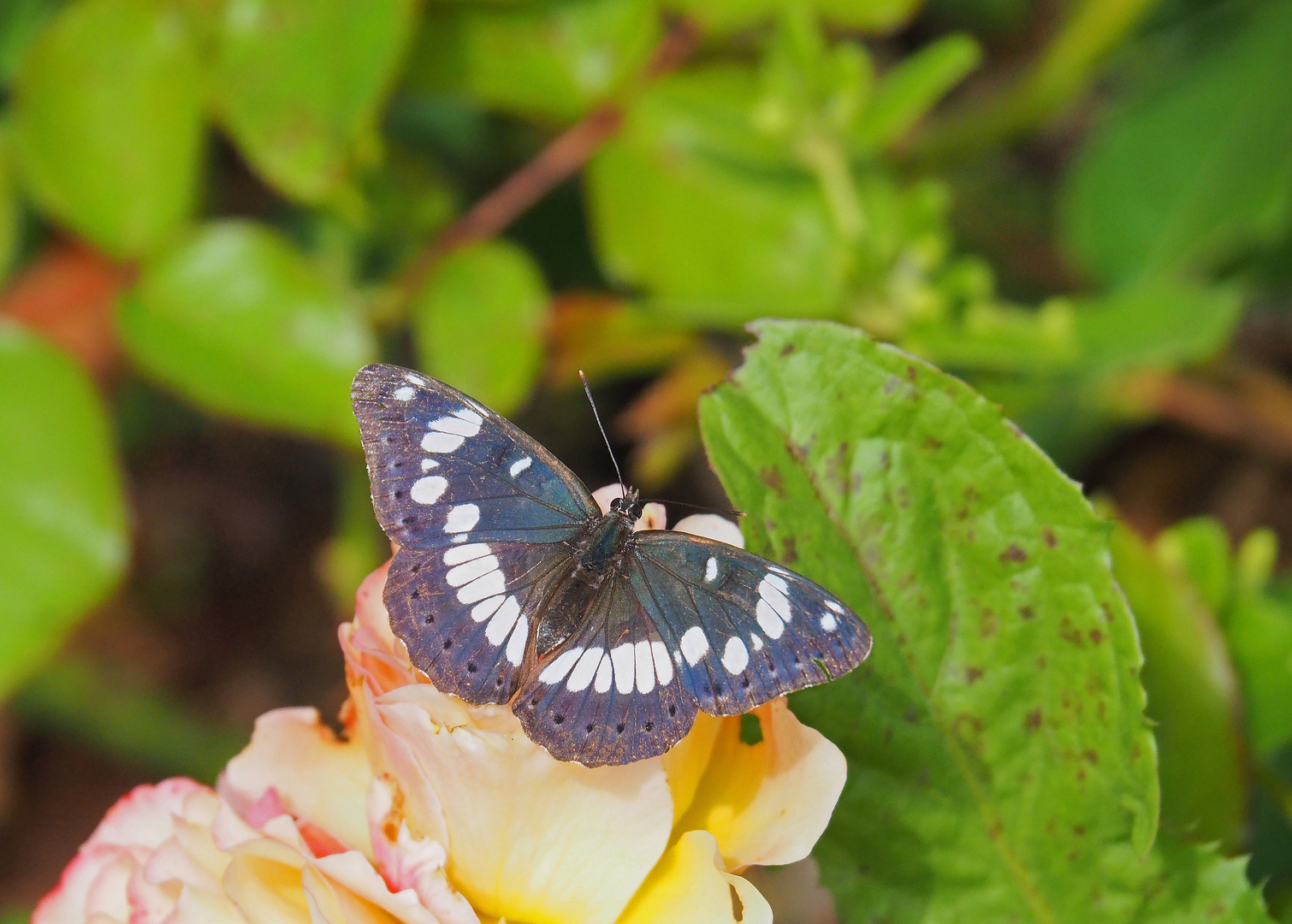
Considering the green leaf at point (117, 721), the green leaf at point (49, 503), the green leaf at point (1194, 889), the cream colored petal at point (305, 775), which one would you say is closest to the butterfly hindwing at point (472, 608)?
the cream colored petal at point (305, 775)

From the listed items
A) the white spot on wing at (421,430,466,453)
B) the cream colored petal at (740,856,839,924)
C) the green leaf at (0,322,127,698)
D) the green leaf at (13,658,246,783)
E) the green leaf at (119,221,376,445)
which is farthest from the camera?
the green leaf at (13,658,246,783)

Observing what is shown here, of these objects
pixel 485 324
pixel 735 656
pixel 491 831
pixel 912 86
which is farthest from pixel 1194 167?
pixel 491 831

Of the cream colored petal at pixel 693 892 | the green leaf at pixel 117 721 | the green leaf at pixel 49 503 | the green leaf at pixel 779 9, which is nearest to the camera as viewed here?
the cream colored petal at pixel 693 892

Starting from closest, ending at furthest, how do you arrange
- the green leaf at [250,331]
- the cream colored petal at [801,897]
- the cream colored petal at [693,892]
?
the cream colored petal at [693,892], the cream colored petal at [801,897], the green leaf at [250,331]

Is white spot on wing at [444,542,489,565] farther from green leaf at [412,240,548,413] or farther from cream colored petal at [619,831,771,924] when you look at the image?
green leaf at [412,240,548,413]

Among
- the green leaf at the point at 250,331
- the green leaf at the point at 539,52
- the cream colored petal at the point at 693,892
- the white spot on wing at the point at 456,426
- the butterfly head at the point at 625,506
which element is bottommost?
the cream colored petal at the point at 693,892

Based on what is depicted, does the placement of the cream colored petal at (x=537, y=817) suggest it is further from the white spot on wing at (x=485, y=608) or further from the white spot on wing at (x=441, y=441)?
the white spot on wing at (x=441, y=441)

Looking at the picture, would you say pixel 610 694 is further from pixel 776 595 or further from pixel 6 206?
pixel 6 206

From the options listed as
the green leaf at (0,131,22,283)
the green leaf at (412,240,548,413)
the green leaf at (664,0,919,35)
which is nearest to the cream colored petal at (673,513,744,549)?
the green leaf at (412,240,548,413)
